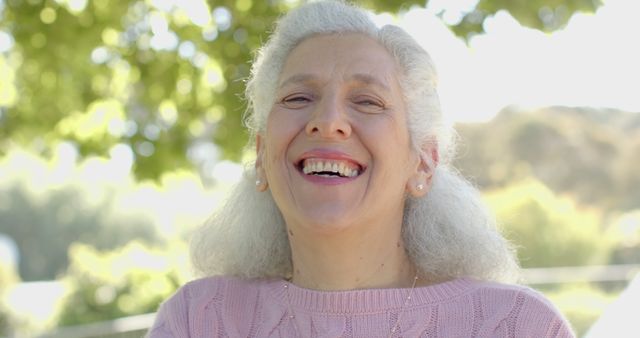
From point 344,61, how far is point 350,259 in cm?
48

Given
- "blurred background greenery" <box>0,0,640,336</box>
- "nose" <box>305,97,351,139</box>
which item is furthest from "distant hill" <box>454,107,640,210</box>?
"nose" <box>305,97,351,139</box>

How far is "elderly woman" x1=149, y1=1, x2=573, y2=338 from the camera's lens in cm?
227

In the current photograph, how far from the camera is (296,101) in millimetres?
2373

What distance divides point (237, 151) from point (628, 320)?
2.93m

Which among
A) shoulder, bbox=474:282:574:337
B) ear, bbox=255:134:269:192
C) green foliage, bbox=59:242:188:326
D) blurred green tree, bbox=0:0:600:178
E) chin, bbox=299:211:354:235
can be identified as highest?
blurred green tree, bbox=0:0:600:178

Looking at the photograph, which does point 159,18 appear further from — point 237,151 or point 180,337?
point 180,337

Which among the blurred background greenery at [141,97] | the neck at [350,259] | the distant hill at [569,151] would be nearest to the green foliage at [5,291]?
the blurred background greenery at [141,97]

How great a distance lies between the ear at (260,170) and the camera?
2.53m

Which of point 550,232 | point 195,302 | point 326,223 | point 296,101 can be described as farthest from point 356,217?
point 550,232

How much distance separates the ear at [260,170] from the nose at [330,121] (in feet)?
0.92

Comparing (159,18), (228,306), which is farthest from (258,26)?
(228,306)

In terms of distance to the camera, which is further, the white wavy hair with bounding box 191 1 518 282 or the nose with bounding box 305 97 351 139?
the white wavy hair with bounding box 191 1 518 282

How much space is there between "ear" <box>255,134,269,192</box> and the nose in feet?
0.92

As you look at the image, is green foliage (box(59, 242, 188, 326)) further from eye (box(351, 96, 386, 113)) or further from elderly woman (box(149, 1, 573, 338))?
eye (box(351, 96, 386, 113))
